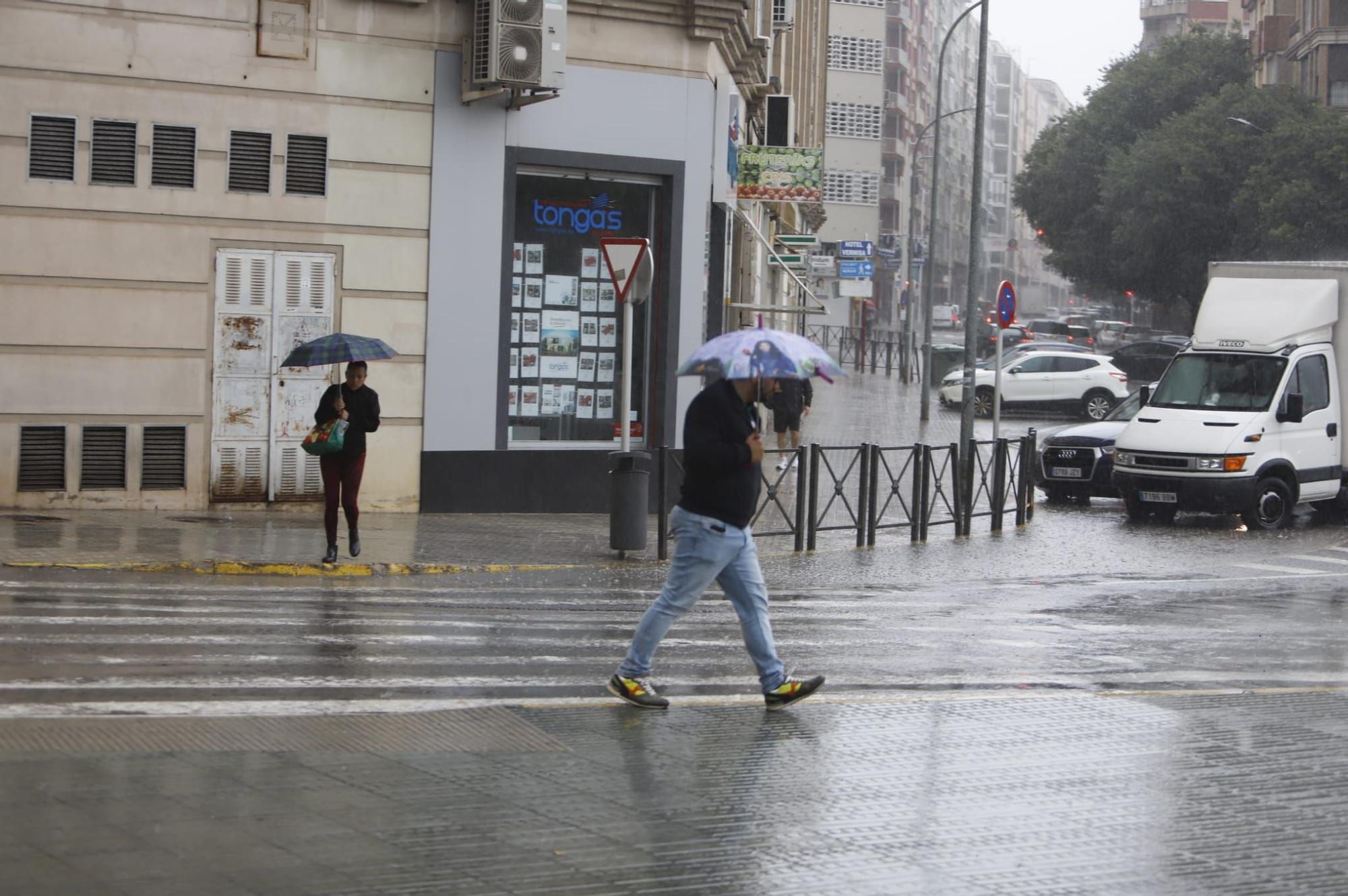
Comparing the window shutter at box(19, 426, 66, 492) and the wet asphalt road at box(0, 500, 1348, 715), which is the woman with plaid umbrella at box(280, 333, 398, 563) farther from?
the window shutter at box(19, 426, 66, 492)

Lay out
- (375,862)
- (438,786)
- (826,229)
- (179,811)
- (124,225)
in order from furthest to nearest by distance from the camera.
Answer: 1. (826,229)
2. (124,225)
3. (438,786)
4. (179,811)
5. (375,862)

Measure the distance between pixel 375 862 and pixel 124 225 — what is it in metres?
12.9

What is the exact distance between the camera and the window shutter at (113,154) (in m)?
17.0

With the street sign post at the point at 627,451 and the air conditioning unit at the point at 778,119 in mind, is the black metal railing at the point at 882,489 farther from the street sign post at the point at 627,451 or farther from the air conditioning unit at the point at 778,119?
the air conditioning unit at the point at 778,119

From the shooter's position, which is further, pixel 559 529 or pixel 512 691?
pixel 559 529

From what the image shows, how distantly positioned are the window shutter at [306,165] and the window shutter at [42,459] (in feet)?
11.1

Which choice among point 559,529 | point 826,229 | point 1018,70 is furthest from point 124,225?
point 1018,70

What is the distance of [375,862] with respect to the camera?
18.4ft

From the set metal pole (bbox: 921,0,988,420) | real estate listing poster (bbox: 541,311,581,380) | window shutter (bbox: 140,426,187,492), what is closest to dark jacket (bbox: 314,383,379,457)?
window shutter (bbox: 140,426,187,492)

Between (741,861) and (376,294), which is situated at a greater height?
(376,294)

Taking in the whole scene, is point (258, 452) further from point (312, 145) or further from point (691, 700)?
point (691, 700)

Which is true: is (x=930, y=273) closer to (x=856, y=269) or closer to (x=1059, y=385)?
(x=856, y=269)

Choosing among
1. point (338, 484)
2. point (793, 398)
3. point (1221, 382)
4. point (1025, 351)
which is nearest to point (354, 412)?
point (338, 484)

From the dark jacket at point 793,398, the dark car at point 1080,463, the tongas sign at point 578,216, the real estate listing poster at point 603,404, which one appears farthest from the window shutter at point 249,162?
the dark car at point 1080,463
